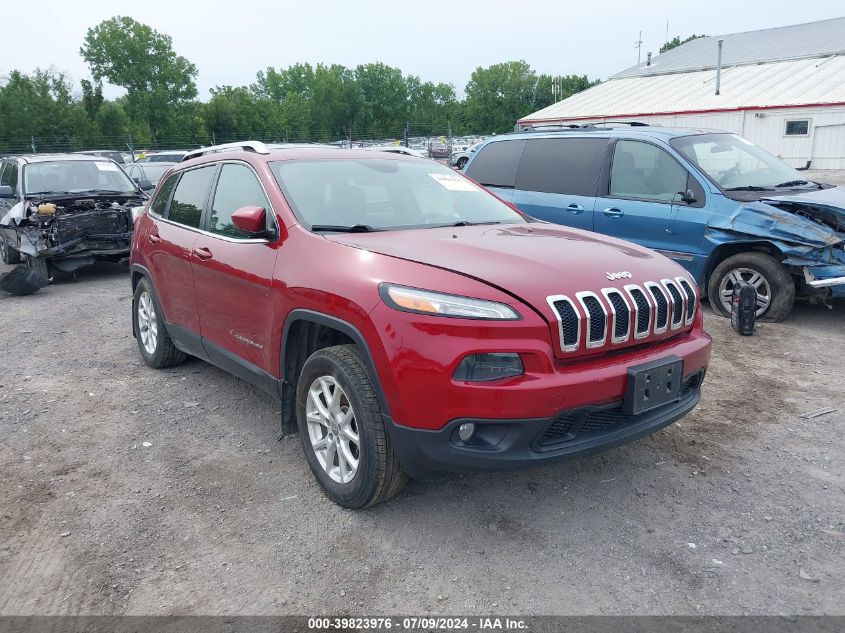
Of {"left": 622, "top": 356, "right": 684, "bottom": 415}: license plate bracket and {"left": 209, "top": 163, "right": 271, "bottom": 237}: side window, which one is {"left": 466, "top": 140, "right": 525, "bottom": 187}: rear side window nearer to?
{"left": 209, "top": 163, "right": 271, "bottom": 237}: side window

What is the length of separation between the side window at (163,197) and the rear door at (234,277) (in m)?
0.89

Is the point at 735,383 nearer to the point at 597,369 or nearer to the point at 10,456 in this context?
the point at 597,369

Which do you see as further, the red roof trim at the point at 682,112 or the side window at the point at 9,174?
the red roof trim at the point at 682,112

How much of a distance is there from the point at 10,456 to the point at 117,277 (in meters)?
6.62

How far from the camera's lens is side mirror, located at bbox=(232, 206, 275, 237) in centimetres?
360

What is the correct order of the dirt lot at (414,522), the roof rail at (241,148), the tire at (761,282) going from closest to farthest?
the dirt lot at (414,522) < the roof rail at (241,148) < the tire at (761,282)

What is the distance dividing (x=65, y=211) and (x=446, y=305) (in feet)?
27.5

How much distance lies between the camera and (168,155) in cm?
2422

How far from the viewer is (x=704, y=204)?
21.1 feet

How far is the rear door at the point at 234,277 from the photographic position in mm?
3684

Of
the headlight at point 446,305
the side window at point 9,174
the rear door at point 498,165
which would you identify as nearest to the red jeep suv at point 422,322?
the headlight at point 446,305

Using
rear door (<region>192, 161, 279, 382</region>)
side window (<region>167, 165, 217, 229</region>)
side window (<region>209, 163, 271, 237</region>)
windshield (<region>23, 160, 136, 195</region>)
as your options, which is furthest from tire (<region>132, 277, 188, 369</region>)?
windshield (<region>23, 160, 136, 195</region>)

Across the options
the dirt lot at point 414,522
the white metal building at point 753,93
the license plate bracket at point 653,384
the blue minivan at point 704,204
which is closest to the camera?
the dirt lot at point 414,522

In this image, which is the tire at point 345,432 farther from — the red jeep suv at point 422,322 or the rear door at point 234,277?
the rear door at point 234,277
